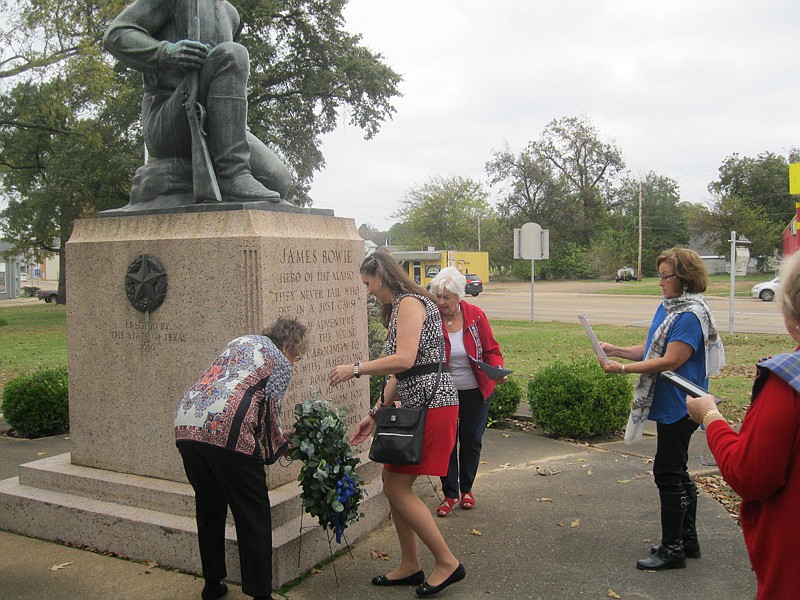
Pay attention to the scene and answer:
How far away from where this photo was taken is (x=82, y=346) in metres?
4.89

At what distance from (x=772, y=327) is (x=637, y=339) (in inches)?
214

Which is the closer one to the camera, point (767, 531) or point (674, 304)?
point (767, 531)

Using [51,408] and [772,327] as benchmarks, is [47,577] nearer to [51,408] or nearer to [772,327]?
[51,408]

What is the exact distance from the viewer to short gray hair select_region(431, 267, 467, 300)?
16.1 ft

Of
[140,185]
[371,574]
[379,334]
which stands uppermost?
[140,185]

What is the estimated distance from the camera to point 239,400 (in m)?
3.25

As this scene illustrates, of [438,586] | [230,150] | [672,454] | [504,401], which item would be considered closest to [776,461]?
[672,454]

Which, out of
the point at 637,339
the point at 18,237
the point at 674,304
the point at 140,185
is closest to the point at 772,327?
the point at 637,339

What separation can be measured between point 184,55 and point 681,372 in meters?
3.62

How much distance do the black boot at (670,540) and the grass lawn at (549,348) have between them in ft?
13.6

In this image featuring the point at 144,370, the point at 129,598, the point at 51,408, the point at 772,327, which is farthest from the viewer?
the point at 772,327

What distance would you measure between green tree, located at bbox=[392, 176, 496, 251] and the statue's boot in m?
69.3

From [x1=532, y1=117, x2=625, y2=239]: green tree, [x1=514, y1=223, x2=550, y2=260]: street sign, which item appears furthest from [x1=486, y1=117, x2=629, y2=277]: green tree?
[x1=514, y1=223, x2=550, y2=260]: street sign

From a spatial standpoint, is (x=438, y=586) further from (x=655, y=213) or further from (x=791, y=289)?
(x=655, y=213)
